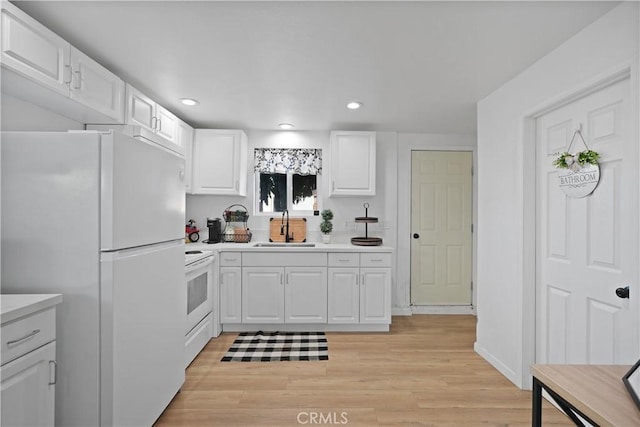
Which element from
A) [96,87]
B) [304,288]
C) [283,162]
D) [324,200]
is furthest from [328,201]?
[96,87]

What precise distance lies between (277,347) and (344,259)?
1111mm

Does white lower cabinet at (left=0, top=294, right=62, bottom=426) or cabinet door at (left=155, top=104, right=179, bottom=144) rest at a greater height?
cabinet door at (left=155, top=104, right=179, bottom=144)

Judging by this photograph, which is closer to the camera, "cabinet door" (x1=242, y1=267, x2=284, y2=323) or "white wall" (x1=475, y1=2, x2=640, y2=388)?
"white wall" (x1=475, y1=2, x2=640, y2=388)

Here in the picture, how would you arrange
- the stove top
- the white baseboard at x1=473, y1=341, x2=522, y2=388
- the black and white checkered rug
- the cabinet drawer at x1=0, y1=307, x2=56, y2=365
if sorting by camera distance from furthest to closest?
1. the black and white checkered rug
2. the stove top
3. the white baseboard at x1=473, y1=341, x2=522, y2=388
4. the cabinet drawer at x1=0, y1=307, x2=56, y2=365

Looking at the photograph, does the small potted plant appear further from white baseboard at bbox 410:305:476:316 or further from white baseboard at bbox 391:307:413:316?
white baseboard at bbox 410:305:476:316

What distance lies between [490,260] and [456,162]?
184cm

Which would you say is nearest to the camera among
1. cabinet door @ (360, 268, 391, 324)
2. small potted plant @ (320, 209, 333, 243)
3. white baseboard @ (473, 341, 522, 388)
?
white baseboard @ (473, 341, 522, 388)

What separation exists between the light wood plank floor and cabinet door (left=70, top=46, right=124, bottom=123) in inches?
80.0

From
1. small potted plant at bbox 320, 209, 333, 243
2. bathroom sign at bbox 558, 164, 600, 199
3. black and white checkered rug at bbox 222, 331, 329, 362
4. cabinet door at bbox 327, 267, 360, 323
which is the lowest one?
black and white checkered rug at bbox 222, 331, 329, 362

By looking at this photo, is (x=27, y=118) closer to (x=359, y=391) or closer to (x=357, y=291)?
(x=359, y=391)

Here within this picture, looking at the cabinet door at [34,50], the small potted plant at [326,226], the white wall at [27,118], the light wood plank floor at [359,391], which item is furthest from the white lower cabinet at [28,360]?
the small potted plant at [326,226]

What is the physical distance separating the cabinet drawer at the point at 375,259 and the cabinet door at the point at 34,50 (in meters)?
2.83

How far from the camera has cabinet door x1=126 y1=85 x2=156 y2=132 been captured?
2533 mm

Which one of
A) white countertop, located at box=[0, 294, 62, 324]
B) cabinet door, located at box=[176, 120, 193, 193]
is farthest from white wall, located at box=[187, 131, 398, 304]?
white countertop, located at box=[0, 294, 62, 324]
